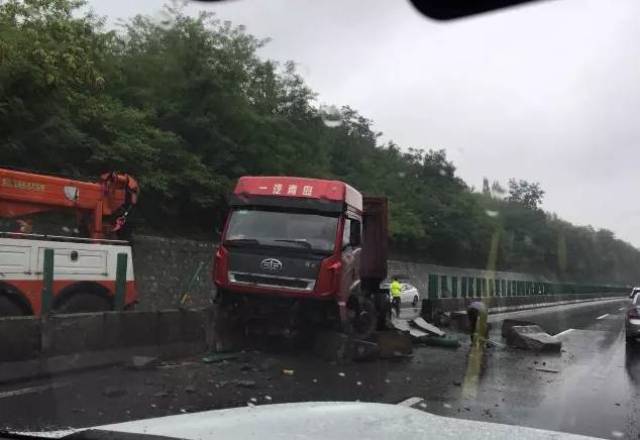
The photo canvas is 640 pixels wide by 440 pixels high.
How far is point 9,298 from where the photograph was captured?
34.0ft

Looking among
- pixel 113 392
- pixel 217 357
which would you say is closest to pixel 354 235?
pixel 217 357

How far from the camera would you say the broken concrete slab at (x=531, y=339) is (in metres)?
15.4

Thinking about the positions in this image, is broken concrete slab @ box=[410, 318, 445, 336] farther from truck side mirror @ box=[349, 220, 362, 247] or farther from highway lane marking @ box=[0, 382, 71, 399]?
highway lane marking @ box=[0, 382, 71, 399]

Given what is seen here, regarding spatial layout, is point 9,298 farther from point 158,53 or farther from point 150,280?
point 158,53

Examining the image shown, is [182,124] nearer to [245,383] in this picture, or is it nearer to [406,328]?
[406,328]

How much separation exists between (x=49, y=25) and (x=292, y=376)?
9568mm

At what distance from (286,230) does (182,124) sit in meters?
10.8

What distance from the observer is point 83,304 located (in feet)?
37.3

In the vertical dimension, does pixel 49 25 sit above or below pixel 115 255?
above

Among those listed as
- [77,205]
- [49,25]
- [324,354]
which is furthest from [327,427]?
[49,25]

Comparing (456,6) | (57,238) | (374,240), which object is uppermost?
(456,6)

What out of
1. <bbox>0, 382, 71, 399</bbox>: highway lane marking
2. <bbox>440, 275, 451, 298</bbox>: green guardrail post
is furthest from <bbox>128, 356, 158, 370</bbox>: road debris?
<bbox>440, 275, 451, 298</bbox>: green guardrail post

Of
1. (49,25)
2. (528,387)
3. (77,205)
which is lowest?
(528,387)

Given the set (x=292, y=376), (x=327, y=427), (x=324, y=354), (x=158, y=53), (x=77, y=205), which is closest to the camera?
(x=327, y=427)
